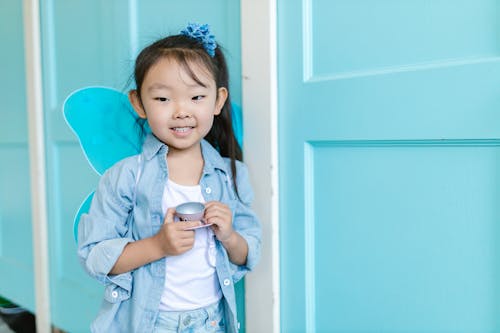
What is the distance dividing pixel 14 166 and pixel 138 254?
1.33 meters

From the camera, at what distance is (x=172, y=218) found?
0.87m

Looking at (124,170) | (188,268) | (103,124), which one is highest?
(103,124)

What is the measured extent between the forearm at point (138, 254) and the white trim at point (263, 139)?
30 centimetres

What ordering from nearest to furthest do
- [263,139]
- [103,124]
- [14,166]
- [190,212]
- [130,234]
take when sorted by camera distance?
1. [190,212]
2. [130,234]
3. [263,139]
4. [103,124]
5. [14,166]

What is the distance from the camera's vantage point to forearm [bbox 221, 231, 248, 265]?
3.08ft

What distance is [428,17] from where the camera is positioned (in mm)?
819

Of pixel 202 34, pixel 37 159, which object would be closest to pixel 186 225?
pixel 202 34

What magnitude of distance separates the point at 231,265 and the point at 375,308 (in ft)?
1.05

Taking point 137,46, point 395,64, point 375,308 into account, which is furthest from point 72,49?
point 375,308

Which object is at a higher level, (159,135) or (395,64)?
(395,64)

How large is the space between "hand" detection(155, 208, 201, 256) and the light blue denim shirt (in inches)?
2.6

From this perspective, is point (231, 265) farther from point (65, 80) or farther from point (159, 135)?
point (65, 80)

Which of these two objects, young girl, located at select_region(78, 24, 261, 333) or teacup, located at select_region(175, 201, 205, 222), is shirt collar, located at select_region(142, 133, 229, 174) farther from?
teacup, located at select_region(175, 201, 205, 222)

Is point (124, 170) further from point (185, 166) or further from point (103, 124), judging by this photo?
point (103, 124)
